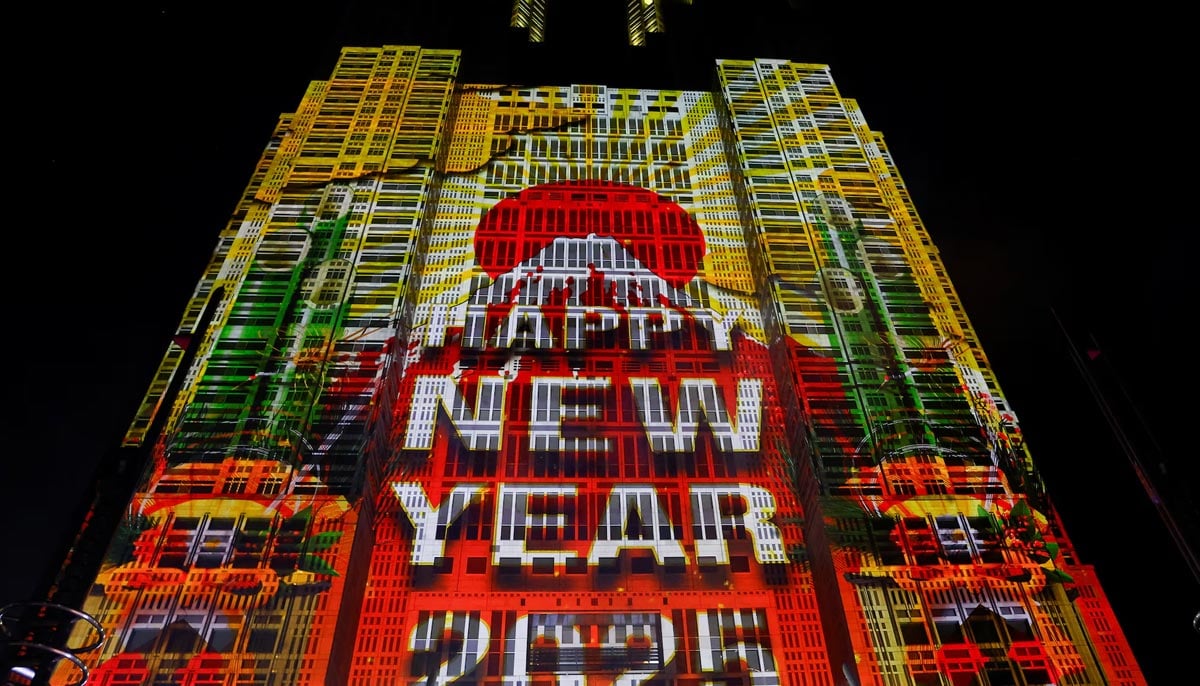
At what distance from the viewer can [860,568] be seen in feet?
53.0

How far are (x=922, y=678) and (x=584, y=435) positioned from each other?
9.97 m

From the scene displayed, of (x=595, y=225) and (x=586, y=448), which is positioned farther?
(x=595, y=225)

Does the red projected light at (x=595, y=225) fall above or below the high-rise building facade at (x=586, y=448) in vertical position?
above

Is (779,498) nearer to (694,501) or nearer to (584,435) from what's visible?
(694,501)

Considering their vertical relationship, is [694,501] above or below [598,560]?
above

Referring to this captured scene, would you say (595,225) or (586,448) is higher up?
(595,225)

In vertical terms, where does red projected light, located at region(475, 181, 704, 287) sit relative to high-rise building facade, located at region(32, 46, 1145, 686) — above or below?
above

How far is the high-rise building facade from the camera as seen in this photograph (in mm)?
15633

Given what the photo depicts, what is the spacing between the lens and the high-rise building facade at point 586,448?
51.3 ft

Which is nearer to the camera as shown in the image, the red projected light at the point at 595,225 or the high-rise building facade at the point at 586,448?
the high-rise building facade at the point at 586,448

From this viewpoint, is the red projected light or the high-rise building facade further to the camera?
the red projected light

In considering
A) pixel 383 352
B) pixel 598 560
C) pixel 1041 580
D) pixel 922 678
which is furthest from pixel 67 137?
pixel 1041 580

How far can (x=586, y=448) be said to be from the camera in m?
19.7

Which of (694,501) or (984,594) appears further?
(694,501)
